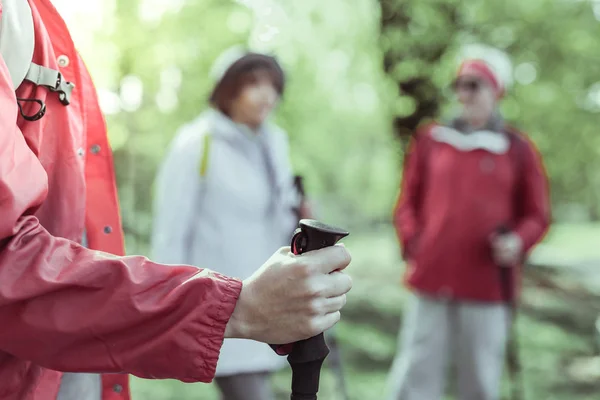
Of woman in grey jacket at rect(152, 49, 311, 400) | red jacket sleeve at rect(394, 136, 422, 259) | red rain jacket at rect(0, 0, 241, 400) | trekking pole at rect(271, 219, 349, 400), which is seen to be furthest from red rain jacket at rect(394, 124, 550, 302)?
red rain jacket at rect(0, 0, 241, 400)

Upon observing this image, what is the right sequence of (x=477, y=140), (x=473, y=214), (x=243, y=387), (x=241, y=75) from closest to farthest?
(x=243, y=387)
(x=241, y=75)
(x=473, y=214)
(x=477, y=140)

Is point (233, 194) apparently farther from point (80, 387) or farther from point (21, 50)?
point (21, 50)

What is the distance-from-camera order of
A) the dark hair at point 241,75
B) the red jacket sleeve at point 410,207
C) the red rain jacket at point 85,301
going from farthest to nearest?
the red jacket sleeve at point 410,207 < the dark hair at point 241,75 < the red rain jacket at point 85,301

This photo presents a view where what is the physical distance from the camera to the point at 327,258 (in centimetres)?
139

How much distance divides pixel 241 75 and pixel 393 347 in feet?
19.3

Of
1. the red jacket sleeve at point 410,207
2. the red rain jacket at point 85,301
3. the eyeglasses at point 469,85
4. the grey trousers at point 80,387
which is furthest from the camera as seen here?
the red jacket sleeve at point 410,207

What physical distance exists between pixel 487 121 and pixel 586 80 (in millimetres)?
4534

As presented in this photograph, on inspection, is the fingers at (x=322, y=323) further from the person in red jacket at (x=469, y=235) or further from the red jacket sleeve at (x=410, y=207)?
the red jacket sleeve at (x=410, y=207)

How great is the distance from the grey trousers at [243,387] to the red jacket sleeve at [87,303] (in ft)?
7.20

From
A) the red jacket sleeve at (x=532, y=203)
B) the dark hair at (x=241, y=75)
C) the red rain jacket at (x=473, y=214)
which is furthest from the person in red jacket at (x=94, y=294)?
the red jacket sleeve at (x=532, y=203)

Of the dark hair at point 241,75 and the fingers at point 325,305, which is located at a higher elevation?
the dark hair at point 241,75

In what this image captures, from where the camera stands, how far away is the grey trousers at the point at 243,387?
11.4 ft

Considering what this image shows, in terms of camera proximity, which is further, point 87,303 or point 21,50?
point 21,50

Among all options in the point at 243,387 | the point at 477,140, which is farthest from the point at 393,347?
the point at 243,387
